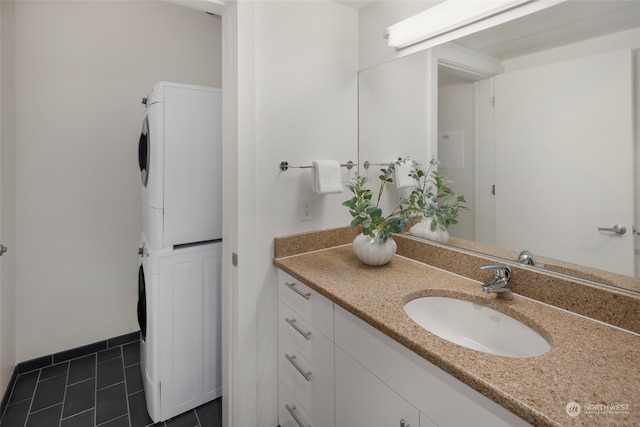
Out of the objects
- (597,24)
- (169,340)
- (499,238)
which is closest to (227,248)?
(169,340)

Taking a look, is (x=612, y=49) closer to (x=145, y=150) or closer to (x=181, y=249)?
(x=181, y=249)

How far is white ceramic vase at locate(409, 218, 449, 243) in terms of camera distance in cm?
153

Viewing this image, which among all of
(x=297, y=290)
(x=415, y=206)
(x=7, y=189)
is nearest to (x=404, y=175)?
(x=415, y=206)

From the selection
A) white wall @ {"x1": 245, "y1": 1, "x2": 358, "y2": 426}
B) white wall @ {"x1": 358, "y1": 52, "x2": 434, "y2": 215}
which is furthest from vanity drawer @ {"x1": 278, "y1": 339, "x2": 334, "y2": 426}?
white wall @ {"x1": 358, "y1": 52, "x2": 434, "y2": 215}

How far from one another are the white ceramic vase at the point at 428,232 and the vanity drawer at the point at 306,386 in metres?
0.81

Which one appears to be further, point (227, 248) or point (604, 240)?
point (227, 248)

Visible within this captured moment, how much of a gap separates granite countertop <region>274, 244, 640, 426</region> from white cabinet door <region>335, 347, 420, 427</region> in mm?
182

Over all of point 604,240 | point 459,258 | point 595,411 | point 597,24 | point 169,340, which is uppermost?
point 597,24

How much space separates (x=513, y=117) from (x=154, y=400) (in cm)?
212

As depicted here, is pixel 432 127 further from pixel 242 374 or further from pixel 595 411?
pixel 242 374

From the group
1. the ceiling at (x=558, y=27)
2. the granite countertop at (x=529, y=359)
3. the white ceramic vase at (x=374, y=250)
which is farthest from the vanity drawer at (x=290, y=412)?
the ceiling at (x=558, y=27)

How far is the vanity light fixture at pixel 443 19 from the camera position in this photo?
4.11 ft

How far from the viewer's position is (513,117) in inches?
48.3

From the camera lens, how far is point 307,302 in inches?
Result: 53.3
